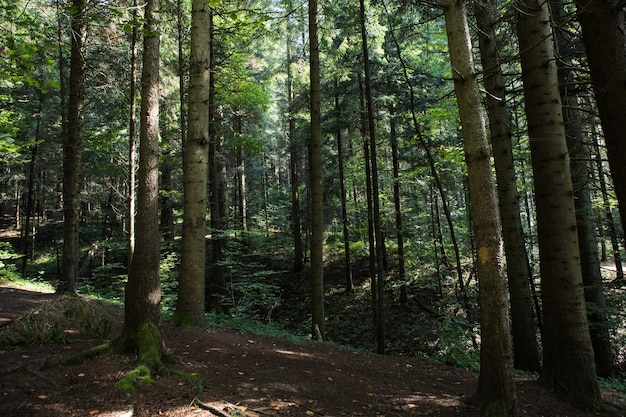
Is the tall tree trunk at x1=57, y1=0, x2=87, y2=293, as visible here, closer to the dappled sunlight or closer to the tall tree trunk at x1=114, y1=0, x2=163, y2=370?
the tall tree trunk at x1=114, y1=0, x2=163, y2=370

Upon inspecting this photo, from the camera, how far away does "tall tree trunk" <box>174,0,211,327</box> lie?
6.71 m

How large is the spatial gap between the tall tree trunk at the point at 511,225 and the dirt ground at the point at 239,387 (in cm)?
87

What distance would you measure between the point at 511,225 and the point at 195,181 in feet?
19.7

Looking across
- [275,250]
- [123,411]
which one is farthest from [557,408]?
[275,250]

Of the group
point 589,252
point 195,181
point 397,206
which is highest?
point 397,206

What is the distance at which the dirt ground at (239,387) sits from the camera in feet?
9.86

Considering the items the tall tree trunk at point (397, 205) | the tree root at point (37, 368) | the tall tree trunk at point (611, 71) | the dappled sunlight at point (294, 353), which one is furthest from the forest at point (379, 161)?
the dappled sunlight at point (294, 353)

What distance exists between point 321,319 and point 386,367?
2976 millimetres

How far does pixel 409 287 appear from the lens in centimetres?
1706

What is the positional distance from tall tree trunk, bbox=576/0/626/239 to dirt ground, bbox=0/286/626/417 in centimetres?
261

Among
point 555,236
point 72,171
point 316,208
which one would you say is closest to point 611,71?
point 555,236

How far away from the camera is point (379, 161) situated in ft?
58.7

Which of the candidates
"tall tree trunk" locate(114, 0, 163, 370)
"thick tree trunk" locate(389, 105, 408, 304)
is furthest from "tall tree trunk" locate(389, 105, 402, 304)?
"tall tree trunk" locate(114, 0, 163, 370)

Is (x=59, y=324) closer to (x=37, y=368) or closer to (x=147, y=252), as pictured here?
(x=37, y=368)
